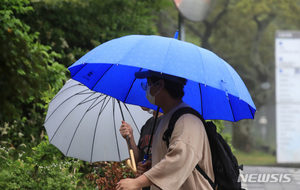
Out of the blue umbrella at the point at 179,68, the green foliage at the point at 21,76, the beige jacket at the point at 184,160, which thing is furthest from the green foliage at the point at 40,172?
the beige jacket at the point at 184,160

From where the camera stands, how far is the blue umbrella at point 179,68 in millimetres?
3492

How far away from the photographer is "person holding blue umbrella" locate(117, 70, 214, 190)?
3.31m

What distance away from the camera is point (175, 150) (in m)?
3.30

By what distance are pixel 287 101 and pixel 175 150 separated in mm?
11695

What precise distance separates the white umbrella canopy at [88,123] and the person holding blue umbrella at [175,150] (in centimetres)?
142

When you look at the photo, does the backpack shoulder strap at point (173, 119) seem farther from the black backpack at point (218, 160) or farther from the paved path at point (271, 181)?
the paved path at point (271, 181)

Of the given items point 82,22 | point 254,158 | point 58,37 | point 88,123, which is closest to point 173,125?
point 88,123

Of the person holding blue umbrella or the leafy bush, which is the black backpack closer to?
the person holding blue umbrella

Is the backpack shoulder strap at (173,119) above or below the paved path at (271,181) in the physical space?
above

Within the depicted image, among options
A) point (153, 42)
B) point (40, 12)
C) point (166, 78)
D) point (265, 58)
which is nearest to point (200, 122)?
point (166, 78)

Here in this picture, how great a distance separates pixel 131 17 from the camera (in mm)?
10984

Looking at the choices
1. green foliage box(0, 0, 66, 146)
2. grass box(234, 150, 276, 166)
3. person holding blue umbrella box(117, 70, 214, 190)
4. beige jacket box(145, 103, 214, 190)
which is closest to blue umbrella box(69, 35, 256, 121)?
person holding blue umbrella box(117, 70, 214, 190)

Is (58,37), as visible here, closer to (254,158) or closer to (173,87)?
(173,87)

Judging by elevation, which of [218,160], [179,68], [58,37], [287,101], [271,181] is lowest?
[271,181]
